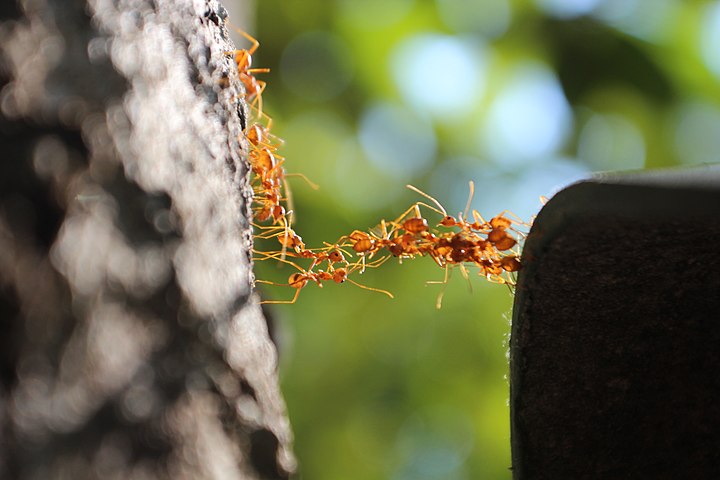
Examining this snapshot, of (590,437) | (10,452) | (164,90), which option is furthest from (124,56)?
(590,437)

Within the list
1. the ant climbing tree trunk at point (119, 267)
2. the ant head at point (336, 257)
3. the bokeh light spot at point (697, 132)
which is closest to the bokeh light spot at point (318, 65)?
the bokeh light spot at point (697, 132)

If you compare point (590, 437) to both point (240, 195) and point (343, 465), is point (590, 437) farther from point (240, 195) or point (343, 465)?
point (343, 465)

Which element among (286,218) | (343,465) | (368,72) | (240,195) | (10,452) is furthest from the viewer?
(368,72)

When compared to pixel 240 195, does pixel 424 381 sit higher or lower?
lower

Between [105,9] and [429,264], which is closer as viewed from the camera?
[105,9]

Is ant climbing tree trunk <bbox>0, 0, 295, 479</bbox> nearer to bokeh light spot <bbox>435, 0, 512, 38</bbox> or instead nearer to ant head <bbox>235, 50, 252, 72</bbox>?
ant head <bbox>235, 50, 252, 72</bbox>

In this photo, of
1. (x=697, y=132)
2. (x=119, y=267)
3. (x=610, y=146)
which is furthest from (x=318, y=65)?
(x=119, y=267)

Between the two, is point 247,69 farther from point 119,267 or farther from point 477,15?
point 477,15
